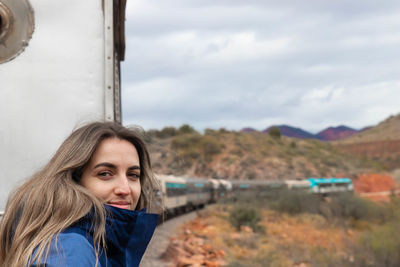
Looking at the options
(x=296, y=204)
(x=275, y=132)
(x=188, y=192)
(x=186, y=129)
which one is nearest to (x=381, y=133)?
(x=275, y=132)

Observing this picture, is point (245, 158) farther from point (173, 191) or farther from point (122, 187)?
point (122, 187)

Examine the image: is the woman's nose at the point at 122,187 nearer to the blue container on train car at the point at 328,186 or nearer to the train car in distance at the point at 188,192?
the train car in distance at the point at 188,192

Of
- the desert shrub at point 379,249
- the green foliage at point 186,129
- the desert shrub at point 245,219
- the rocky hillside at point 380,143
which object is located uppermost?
the green foliage at point 186,129

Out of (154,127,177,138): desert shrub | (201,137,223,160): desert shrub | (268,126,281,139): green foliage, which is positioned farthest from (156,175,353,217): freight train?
(268,126,281,139): green foliage

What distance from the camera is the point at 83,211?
5.36 ft


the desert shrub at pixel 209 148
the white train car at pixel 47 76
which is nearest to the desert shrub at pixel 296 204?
the white train car at pixel 47 76

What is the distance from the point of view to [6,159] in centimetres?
290

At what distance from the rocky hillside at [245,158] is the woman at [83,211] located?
4231cm

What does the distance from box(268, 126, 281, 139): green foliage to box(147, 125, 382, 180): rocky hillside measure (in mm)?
2332

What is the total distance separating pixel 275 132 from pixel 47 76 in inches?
2704

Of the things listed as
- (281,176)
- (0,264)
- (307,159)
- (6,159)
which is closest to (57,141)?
(6,159)

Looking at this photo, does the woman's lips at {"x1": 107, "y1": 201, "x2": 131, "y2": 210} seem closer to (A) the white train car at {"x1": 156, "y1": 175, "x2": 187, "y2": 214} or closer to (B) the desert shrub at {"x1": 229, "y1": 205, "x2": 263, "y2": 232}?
(A) the white train car at {"x1": 156, "y1": 175, "x2": 187, "y2": 214}

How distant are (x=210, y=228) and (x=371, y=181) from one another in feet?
116

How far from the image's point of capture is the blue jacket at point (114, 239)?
148 centimetres
